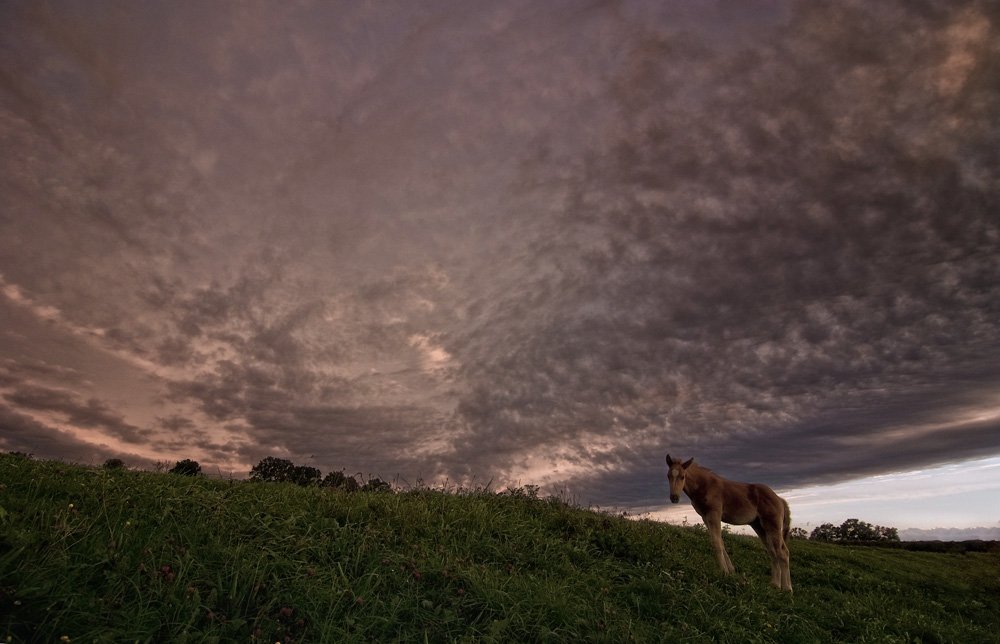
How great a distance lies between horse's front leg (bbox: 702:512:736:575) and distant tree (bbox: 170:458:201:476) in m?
15.4

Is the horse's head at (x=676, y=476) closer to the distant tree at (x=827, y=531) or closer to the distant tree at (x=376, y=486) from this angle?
the distant tree at (x=376, y=486)

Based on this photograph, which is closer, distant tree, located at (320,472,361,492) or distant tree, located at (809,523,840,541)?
distant tree, located at (320,472,361,492)

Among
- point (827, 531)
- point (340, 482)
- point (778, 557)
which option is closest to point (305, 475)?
point (340, 482)

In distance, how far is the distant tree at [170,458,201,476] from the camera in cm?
1699

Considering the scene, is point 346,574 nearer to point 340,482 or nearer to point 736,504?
point 340,482

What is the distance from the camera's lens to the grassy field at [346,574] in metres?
6.71

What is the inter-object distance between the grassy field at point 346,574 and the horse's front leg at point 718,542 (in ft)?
2.50

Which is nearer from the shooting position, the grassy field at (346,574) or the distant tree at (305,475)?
the grassy field at (346,574)

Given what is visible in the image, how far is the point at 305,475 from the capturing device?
62.4 ft

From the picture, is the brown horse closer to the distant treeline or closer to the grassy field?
the grassy field

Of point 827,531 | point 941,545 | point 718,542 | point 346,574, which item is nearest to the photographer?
point 346,574

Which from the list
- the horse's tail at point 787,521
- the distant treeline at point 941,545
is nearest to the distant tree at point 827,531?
the distant treeline at point 941,545

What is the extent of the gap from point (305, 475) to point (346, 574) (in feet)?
34.7

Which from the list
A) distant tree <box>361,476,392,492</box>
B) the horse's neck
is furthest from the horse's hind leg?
distant tree <box>361,476,392,492</box>
